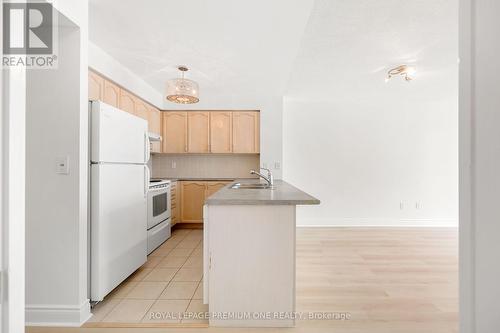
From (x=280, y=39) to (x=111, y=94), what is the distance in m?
2.07

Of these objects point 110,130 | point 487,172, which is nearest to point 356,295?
point 487,172

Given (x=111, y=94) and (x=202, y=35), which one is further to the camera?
(x=111, y=94)

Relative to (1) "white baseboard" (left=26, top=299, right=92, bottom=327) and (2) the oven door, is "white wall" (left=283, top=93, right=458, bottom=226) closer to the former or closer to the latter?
(2) the oven door

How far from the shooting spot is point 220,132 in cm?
458

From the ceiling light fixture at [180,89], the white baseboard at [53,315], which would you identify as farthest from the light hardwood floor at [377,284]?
the ceiling light fixture at [180,89]

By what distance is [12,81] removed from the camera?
0.70 metres

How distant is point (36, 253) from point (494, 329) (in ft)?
7.73

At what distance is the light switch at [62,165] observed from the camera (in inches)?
69.1

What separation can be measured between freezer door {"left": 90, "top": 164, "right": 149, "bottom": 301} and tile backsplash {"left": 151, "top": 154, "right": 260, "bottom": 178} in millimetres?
2354

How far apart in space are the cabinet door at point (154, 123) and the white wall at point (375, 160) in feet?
7.68

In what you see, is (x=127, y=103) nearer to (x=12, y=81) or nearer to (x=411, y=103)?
(x=12, y=81)

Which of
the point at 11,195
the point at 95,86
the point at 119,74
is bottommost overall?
the point at 11,195

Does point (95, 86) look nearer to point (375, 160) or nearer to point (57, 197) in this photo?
point (57, 197)

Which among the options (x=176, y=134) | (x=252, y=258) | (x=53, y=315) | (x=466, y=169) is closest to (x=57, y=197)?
(x=53, y=315)
